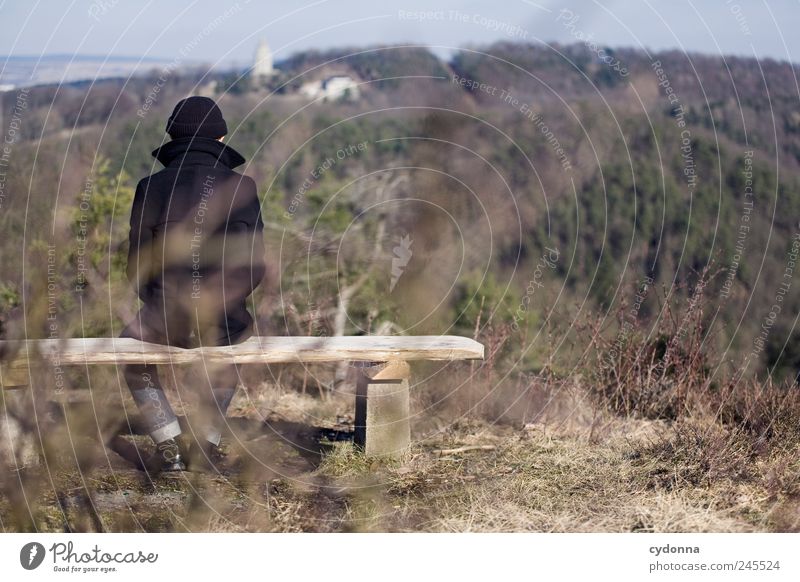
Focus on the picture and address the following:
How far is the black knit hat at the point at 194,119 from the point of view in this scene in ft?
14.0

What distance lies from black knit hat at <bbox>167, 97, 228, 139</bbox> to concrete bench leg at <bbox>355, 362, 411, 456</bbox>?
140 centimetres

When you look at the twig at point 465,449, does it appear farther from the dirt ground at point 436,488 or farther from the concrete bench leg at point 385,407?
the concrete bench leg at point 385,407

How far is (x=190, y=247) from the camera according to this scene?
4.33m

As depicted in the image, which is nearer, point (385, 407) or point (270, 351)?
point (270, 351)

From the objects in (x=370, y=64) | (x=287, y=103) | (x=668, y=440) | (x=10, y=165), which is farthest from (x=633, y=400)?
(x=287, y=103)

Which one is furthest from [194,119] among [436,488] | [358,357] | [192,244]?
[436,488]

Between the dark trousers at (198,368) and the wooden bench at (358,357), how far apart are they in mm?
55

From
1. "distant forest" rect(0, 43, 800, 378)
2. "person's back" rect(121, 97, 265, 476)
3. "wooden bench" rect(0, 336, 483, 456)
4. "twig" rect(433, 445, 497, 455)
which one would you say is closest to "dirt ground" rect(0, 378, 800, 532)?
"twig" rect(433, 445, 497, 455)

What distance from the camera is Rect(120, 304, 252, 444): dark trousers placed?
434cm

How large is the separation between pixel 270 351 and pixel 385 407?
70 cm

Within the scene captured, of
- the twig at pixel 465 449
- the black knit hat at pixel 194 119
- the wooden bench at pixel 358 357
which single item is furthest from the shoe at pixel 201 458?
the black knit hat at pixel 194 119

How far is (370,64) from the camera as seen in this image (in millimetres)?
10320

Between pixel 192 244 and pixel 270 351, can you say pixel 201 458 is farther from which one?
pixel 192 244

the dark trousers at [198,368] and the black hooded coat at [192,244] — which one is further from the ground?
the black hooded coat at [192,244]
